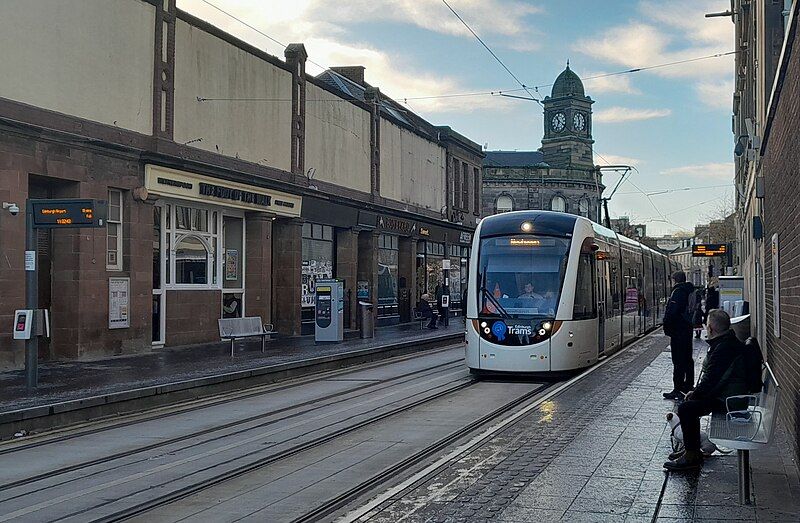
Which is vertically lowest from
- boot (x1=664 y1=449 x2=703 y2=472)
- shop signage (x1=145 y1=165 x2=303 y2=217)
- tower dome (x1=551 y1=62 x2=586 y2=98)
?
boot (x1=664 y1=449 x2=703 y2=472)

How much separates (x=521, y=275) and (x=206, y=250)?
440 inches

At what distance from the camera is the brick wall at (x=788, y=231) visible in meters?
8.30

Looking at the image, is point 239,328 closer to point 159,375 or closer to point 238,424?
point 159,375

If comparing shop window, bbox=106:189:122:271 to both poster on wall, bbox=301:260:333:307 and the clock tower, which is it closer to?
poster on wall, bbox=301:260:333:307

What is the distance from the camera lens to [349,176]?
113ft

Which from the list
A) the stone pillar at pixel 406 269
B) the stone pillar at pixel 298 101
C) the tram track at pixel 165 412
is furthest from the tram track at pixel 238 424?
the stone pillar at pixel 406 269

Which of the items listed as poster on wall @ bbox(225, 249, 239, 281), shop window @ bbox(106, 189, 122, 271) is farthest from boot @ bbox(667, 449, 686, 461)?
poster on wall @ bbox(225, 249, 239, 281)

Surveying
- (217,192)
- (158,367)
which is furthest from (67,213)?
(217,192)

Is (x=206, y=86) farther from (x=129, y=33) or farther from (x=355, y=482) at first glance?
(x=355, y=482)

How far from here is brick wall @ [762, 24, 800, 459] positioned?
8305 mm

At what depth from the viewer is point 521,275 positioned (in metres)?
17.5

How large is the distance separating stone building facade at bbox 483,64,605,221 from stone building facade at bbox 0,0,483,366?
55010 mm

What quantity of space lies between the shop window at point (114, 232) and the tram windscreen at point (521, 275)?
8.45m

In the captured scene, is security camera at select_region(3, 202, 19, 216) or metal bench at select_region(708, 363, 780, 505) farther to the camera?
security camera at select_region(3, 202, 19, 216)
